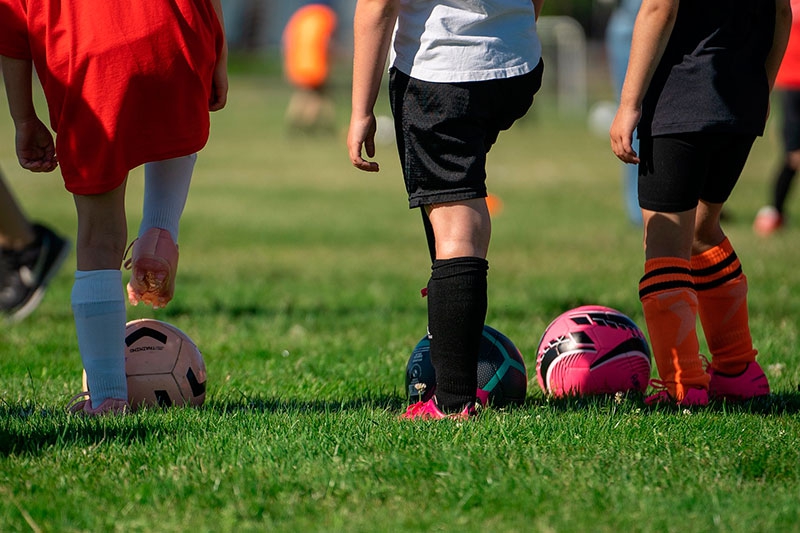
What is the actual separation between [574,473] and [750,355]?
1479mm

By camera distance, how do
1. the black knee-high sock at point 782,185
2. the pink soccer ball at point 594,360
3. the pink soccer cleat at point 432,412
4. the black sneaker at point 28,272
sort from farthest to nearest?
the black knee-high sock at point 782,185 → the black sneaker at point 28,272 → the pink soccer ball at point 594,360 → the pink soccer cleat at point 432,412

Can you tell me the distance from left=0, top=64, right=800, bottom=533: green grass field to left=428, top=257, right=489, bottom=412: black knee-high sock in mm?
134

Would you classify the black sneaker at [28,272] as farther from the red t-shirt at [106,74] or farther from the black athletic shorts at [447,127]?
the black athletic shorts at [447,127]

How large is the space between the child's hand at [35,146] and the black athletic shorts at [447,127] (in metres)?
1.16

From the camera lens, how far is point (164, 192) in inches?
151

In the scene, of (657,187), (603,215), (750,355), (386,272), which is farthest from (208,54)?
(603,215)

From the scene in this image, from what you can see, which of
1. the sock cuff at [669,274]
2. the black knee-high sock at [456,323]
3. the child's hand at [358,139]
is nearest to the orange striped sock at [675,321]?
the sock cuff at [669,274]

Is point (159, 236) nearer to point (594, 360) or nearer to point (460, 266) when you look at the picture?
point (460, 266)

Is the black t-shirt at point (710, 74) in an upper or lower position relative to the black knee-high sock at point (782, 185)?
upper

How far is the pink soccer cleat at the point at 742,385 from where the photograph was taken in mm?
4047

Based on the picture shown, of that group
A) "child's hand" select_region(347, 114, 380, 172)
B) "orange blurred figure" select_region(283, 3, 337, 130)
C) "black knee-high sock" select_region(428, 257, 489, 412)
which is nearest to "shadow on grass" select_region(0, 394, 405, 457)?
"black knee-high sock" select_region(428, 257, 489, 412)

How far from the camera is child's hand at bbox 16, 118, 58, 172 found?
3.58m

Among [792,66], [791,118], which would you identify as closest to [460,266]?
[792,66]

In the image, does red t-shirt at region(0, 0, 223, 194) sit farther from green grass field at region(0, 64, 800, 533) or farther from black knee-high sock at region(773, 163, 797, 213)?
black knee-high sock at region(773, 163, 797, 213)
